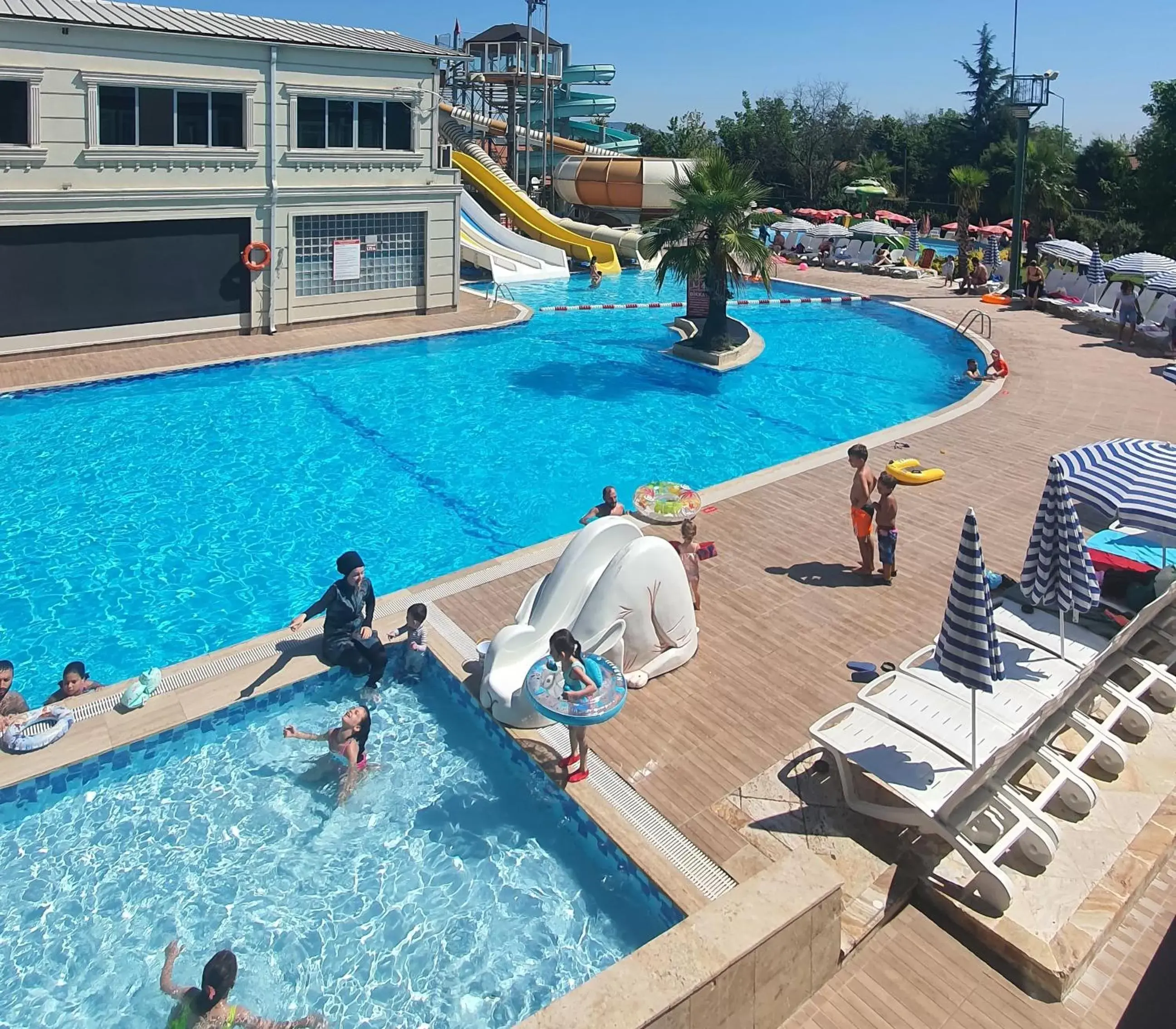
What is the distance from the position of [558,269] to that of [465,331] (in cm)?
1111

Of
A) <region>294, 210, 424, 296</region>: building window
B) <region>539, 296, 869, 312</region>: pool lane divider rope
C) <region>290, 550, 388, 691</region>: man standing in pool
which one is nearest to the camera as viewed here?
<region>290, 550, 388, 691</region>: man standing in pool

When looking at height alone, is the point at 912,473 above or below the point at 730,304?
below

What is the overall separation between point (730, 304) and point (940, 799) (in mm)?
25525

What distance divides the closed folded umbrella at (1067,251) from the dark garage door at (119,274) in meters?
23.9

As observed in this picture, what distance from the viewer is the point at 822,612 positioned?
32.7 feet

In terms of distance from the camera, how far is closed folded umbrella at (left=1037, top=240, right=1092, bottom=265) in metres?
29.6

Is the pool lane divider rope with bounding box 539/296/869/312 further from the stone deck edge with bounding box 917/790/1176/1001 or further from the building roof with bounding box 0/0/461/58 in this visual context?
the stone deck edge with bounding box 917/790/1176/1001

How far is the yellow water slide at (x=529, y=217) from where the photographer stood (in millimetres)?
36062

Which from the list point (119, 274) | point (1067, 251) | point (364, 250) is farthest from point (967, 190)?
point (119, 274)

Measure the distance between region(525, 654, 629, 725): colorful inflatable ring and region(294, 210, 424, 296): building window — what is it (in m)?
18.9

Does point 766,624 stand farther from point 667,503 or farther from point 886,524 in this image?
point 667,503

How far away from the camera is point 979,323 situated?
27391mm

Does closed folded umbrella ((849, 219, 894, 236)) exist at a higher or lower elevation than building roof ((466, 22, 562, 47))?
lower

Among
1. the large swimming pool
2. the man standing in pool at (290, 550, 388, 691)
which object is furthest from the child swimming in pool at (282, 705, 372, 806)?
the large swimming pool
